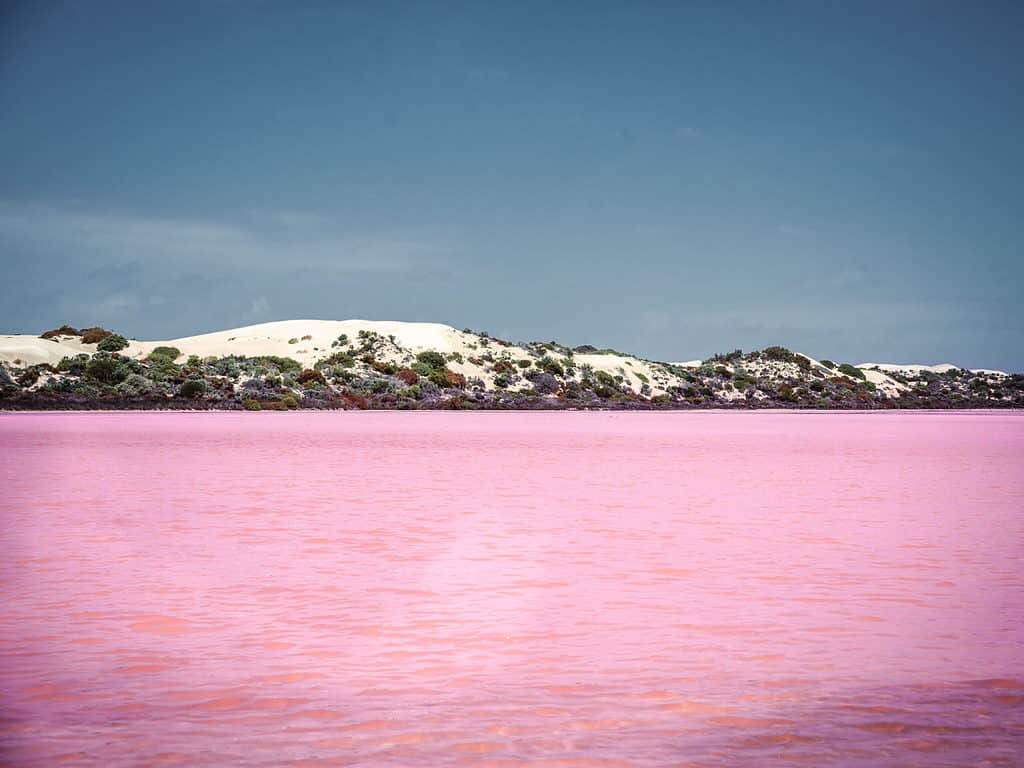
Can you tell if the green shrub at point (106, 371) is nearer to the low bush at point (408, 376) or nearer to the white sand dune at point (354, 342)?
the white sand dune at point (354, 342)

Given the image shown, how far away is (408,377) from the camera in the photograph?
6894 cm

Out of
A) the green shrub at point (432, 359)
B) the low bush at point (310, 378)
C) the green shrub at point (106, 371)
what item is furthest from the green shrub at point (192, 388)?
the green shrub at point (432, 359)

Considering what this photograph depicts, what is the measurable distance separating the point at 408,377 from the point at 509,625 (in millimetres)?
62440

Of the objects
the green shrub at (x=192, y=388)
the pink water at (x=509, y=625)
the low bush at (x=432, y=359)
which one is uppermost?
the low bush at (x=432, y=359)

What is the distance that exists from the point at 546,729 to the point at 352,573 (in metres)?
4.10

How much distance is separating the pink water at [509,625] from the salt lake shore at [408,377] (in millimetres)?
44023

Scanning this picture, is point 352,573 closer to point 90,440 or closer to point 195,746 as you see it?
point 195,746

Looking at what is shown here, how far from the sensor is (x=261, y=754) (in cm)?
444

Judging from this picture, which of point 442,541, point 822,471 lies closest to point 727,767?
point 442,541

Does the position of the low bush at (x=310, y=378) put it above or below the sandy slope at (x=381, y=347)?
below

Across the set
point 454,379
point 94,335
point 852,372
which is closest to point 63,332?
point 94,335

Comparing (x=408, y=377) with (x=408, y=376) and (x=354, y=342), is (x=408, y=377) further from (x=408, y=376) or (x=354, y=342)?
(x=354, y=342)

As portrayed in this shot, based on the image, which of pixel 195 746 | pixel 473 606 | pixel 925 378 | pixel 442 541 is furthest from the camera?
pixel 925 378

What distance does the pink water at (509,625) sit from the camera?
4680mm
